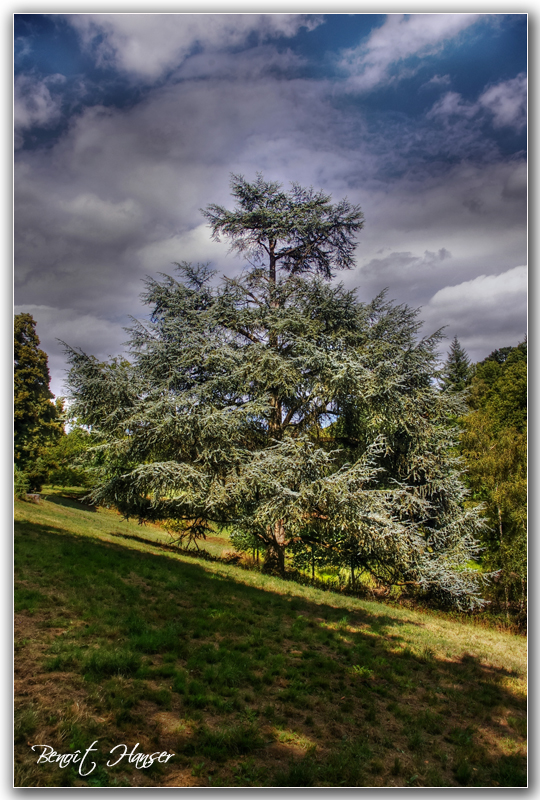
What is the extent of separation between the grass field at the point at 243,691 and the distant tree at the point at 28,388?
1.99 meters

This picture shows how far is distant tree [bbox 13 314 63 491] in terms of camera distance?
5.28 meters

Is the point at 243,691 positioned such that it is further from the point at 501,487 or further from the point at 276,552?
the point at 501,487

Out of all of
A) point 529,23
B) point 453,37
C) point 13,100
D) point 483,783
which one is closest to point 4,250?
point 13,100

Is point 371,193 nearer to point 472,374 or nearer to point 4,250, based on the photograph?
point 4,250

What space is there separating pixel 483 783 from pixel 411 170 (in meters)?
6.97

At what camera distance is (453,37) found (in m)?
4.76

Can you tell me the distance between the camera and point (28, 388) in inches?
219

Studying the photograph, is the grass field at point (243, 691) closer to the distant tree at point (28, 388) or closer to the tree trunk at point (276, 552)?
the distant tree at point (28, 388)

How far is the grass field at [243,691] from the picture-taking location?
2.87m

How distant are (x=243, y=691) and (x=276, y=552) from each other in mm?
7040
